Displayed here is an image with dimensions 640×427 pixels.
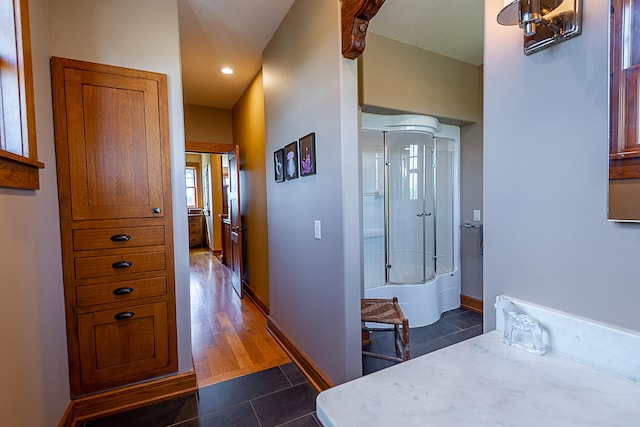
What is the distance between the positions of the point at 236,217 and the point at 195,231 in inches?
185

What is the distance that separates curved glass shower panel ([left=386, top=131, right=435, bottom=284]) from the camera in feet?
10.5

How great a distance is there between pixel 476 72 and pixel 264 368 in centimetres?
358

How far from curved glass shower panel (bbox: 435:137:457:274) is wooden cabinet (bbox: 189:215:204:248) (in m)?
6.70

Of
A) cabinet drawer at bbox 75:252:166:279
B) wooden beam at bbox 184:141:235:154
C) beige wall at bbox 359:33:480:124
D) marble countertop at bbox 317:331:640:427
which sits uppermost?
beige wall at bbox 359:33:480:124

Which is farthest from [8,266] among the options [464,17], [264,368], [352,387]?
[464,17]

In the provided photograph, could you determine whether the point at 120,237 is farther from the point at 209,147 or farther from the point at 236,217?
the point at 209,147

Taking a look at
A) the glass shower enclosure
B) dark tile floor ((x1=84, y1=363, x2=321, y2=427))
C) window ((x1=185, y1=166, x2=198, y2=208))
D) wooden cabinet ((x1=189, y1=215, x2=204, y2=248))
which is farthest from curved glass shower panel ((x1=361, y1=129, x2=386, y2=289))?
window ((x1=185, y1=166, x2=198, y2=208))

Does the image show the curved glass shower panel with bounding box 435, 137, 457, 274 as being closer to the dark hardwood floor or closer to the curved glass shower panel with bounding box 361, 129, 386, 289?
the curved glass shower panel with bounding box 361, 129, 386, 289

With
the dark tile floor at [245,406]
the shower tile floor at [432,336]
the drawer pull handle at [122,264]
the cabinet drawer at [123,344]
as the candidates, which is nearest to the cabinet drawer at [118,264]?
the drawer pull handle at [122,264]

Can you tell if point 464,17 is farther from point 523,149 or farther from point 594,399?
point 594,399

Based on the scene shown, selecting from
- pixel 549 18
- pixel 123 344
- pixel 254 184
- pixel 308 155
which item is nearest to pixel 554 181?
pixel 549 18

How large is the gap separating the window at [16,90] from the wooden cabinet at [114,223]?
1.33ft

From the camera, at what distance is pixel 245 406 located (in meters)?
1.83

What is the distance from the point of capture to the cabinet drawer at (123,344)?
5.85 feet
